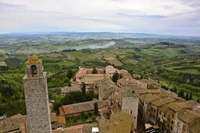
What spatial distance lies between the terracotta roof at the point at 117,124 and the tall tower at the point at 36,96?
35.0ft

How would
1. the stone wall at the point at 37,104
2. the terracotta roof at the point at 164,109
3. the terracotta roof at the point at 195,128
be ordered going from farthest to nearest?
the terracotta roof at the point at 164,109 → the terracotta roof at the point at 195,128 → the stone wall at the point at 37,104

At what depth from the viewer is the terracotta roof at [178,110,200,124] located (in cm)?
2972

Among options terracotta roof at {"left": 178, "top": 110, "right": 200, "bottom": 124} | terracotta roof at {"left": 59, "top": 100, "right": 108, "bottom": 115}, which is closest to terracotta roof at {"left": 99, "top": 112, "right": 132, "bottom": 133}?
terracotta roof at {"left": 178, "top": 110, "right": 200, "bottom": 124}

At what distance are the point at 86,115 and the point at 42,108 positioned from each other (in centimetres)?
2111

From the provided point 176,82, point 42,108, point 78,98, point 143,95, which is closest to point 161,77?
point 176,82

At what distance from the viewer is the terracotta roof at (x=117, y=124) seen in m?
29.5

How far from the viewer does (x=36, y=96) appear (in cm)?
2166

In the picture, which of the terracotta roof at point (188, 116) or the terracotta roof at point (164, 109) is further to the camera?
the terracotta roof at point (164, 109)

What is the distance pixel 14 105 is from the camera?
48.8m

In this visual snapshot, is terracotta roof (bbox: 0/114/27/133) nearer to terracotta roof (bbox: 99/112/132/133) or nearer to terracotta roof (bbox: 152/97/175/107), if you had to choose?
terracotta roof (bbox: 99/112/132/133)

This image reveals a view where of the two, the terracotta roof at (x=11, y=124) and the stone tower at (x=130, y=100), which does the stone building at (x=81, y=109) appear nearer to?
the stone tower at (x=130, y=100)

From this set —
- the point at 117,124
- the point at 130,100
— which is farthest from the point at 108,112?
the point at 117,124

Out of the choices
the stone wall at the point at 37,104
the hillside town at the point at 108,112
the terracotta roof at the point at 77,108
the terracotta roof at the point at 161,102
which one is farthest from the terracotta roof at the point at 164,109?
the stone wall at the point at 37,104

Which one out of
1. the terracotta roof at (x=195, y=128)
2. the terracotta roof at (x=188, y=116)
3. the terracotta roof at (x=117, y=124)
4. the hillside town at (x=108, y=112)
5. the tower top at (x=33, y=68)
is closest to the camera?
the tower top at (x=33, y=68)
